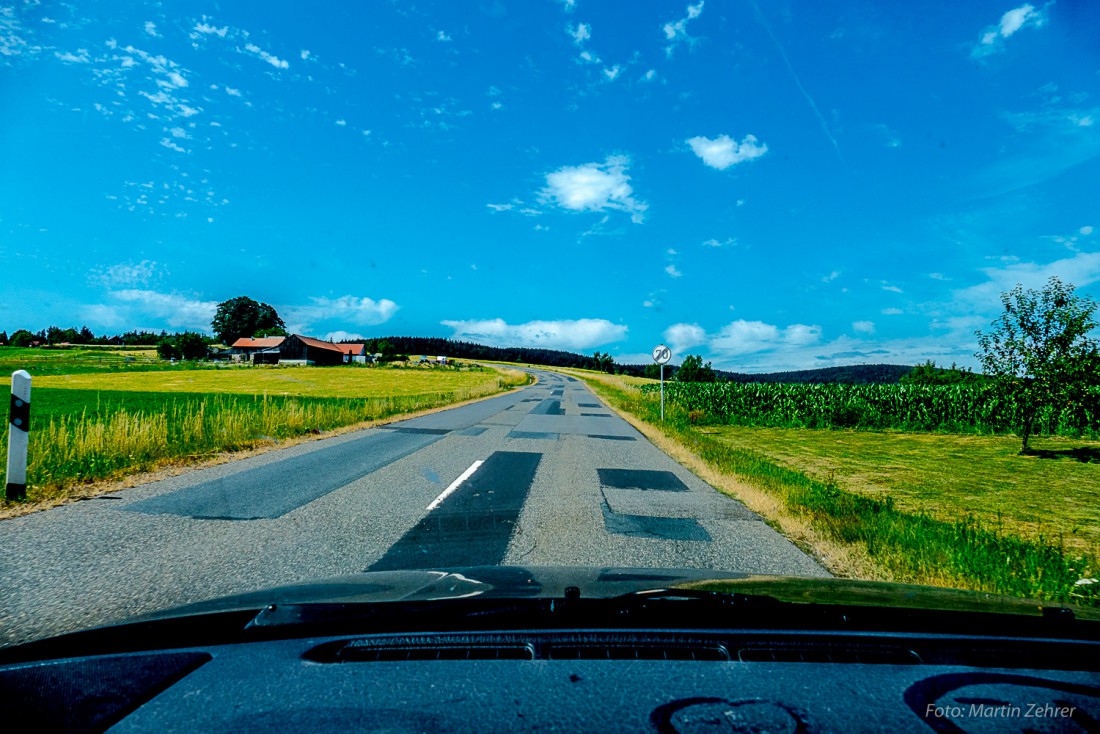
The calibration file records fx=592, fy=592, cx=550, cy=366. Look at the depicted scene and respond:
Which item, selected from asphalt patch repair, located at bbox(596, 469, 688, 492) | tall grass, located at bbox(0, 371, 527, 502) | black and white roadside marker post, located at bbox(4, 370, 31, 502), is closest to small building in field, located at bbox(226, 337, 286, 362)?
tall grass, located at bbox(0, 371, 527, 502)

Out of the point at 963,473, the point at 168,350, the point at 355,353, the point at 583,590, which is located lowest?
the point at 963,473

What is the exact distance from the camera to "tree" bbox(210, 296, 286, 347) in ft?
425

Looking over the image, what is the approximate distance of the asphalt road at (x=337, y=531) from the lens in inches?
166

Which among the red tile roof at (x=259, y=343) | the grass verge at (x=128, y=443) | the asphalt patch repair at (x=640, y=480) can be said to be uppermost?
the red tile roof at (x=259, y=343)

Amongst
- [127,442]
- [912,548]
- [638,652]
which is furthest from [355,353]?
[638,652]

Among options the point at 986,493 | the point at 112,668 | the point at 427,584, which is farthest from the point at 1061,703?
the point at 986,493

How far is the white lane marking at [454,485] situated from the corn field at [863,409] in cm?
1725

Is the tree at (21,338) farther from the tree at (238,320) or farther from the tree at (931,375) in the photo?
the tree at (931,375)

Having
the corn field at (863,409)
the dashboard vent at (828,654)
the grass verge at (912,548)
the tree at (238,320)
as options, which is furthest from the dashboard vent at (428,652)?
the tree at (238,320)

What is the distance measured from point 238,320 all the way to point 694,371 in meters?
98.0

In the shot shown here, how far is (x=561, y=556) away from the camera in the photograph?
5.18 m

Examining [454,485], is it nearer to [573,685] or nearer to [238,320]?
[573,685]

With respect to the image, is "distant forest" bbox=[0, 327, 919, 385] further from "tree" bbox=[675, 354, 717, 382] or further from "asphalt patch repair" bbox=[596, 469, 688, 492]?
"asphalt patch repair" bbox=[596, 469, 688, 492]

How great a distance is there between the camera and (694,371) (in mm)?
99438
